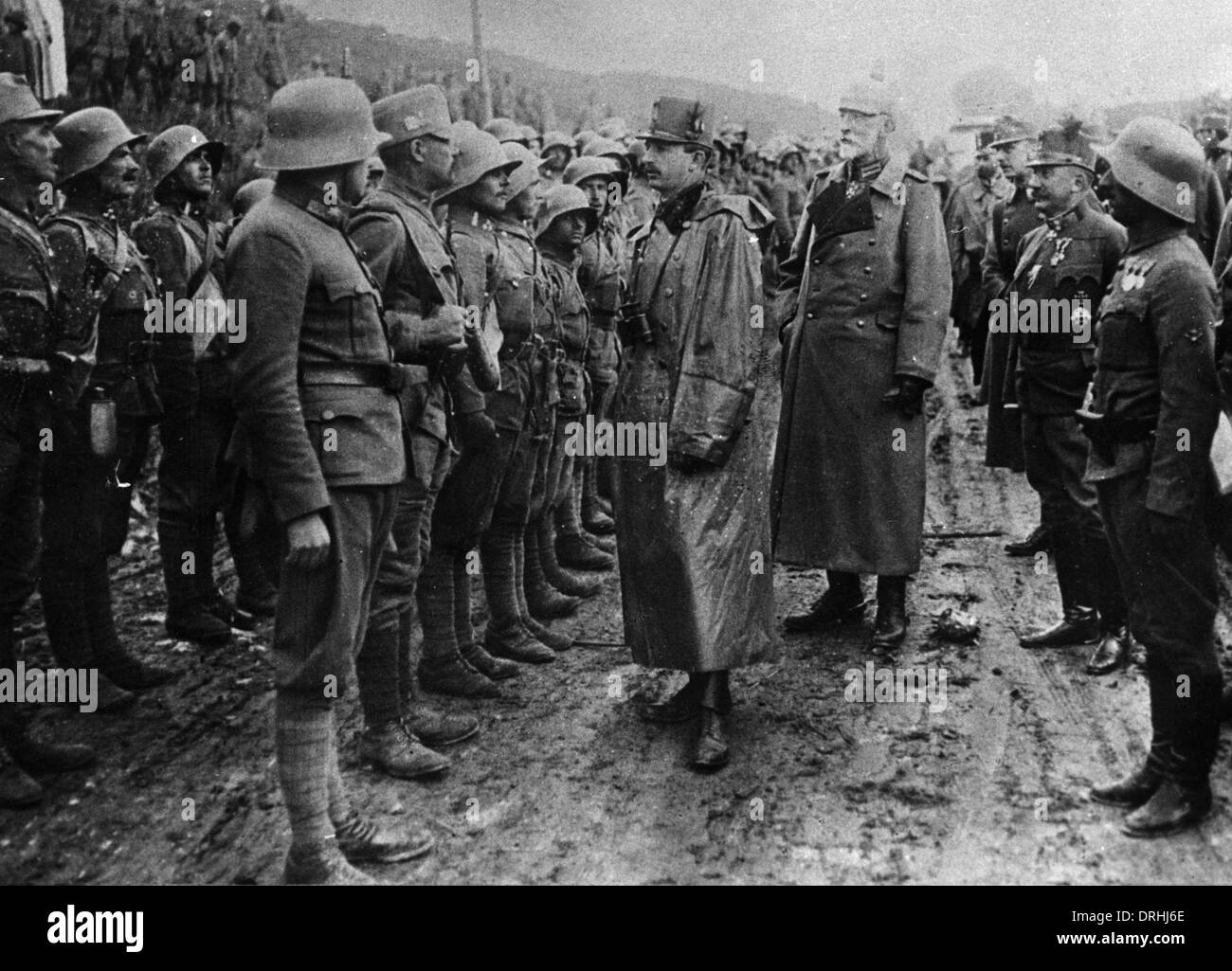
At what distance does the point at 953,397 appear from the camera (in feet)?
34.3

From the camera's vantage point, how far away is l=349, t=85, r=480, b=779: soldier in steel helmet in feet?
12.7

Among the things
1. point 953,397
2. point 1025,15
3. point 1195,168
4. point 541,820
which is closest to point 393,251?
point 541,820

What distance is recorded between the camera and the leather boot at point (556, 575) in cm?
641

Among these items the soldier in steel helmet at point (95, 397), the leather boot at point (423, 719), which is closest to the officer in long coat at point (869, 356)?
the leather boot at point (423, 719)

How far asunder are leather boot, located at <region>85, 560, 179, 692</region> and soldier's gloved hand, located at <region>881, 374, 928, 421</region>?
3.66 meters

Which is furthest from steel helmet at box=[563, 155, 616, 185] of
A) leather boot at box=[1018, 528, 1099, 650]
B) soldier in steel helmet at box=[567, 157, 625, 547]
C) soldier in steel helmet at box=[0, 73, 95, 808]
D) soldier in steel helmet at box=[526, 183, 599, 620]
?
leather boot at box=[1018, 528, 1099, 650]

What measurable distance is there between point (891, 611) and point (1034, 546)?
1.68 metres

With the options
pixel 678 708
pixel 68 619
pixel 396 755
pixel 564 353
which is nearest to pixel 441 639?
pixel 396 755

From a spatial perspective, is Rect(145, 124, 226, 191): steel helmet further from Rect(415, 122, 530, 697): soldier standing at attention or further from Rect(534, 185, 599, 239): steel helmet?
Rect(534, 185, 599, 239): steel helmet

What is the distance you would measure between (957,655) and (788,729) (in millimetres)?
1147

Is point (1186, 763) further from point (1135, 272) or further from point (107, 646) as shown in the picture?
point (107, 646)

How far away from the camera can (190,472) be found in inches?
224
